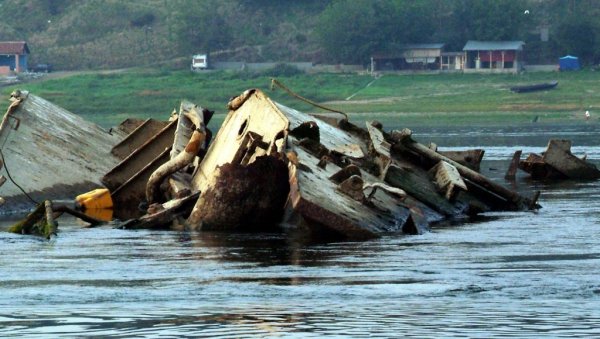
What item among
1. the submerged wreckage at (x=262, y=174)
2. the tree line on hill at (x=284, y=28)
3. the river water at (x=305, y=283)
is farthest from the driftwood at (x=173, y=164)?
the tree line on hill at (x=284, y=28)

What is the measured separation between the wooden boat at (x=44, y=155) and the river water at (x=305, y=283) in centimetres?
508

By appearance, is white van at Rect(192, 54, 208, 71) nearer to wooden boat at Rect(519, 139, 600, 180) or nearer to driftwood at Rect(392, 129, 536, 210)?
wooden boat at Rect(519, 139, 600, 180)

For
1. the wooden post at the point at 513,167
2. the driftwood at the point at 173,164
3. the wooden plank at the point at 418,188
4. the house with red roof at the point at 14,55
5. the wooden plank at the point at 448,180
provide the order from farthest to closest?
the house with red roof at the point at 14,55
the wooden post at the point at 513,167
the wooden plank at the point at 448,180
the wooden plank at the point at 418,188
the driftwood at the point at 173,164

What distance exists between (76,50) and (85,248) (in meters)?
130

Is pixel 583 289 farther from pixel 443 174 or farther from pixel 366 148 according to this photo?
pixel 366 148

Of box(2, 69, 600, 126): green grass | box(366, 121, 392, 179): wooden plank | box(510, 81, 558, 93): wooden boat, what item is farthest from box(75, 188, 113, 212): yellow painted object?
box(510, 81, 558, 93): wooden boat

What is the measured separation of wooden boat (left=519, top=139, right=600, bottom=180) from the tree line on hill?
99.2m

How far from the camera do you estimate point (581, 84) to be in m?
122

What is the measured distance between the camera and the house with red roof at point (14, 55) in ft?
495

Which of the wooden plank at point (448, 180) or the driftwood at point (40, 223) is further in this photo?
the wooden plank at point (448, 180)

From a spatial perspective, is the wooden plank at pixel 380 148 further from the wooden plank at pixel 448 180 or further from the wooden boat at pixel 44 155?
the wooden boat at pixel 44 155

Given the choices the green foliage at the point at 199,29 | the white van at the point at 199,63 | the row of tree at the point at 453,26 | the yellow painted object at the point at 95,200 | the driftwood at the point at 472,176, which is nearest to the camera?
the yellow painted object at the point at 95,200

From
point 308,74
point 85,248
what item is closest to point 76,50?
point 308,74

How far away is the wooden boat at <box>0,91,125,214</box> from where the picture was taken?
1483 inches
